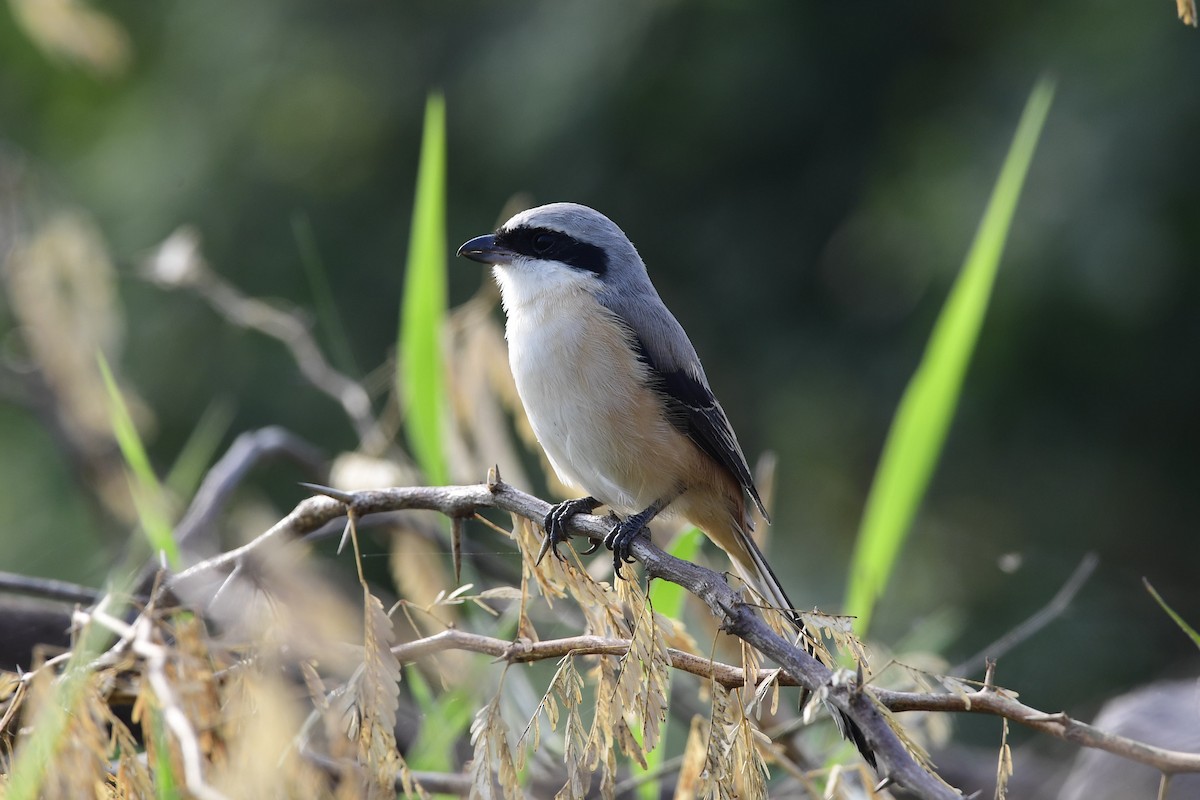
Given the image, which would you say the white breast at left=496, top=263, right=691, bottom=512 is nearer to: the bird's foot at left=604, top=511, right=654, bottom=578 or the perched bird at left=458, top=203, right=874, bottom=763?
the perched bird at left=458, top=203, right=874, bottom=763

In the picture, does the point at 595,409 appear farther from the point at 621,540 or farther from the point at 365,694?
the point at 365,694

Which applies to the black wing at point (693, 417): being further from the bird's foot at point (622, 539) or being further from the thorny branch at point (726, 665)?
the thorny branch at point (726, 665)

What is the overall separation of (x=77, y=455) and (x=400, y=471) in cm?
142

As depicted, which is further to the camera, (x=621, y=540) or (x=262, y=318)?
(x=262, y=318)

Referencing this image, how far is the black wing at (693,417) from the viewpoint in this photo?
9.00 feet

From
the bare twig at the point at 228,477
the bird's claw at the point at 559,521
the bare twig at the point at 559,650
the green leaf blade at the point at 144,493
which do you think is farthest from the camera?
the bare twig at the point at 228,477

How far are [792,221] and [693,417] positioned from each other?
2831 millimetres

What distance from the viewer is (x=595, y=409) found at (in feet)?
8.48

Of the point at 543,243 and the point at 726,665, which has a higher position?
the point at 543,243

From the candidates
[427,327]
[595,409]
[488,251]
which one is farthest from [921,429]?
[488,251]

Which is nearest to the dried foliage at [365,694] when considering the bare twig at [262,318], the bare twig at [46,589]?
the bare twig at [46,589]

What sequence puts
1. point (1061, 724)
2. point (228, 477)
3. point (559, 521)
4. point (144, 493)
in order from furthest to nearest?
point (228, 477) → point (559, 521) → point (144, 493) → point (1061, 724)

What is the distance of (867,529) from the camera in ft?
7.97

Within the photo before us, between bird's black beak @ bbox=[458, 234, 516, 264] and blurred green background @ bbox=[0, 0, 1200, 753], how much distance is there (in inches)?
84.0
